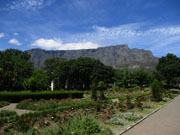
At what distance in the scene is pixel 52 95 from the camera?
692 inches

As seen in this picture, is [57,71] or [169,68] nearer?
[169,68]

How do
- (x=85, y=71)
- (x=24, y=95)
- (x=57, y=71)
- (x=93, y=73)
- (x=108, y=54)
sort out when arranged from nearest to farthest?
(x=24, y=95)
(x=93, y=73)
(x=85, y=71)
(x=57, y=71)
(x=108, y=54)

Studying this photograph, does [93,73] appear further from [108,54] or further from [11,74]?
[108,54]

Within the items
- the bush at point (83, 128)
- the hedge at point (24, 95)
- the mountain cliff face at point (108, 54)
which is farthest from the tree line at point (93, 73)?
the mountain cliff face at point (108, 54)

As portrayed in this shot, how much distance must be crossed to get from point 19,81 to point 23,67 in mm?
3535

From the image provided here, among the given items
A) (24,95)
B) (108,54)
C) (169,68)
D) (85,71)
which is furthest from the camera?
(108,54)

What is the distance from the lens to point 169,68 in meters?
37.0

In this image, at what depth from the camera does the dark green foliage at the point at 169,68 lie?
121ft

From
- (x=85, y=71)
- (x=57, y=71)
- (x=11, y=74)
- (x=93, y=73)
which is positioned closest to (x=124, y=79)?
(x=93, y=73)

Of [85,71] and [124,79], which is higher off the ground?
[85,71]

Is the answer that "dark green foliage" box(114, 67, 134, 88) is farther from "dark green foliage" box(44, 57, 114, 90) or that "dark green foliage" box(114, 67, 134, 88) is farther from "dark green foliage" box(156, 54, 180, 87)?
"dark green foliage" box(156, 54, 180, 87)

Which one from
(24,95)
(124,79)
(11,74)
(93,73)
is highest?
(93,73)

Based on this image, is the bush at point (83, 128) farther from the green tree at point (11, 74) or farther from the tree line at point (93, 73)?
the tree line at point (93, 73)

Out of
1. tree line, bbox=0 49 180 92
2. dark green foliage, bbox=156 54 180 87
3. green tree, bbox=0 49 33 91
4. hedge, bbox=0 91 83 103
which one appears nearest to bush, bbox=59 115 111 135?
hedge, bbox=0 91 83 103
